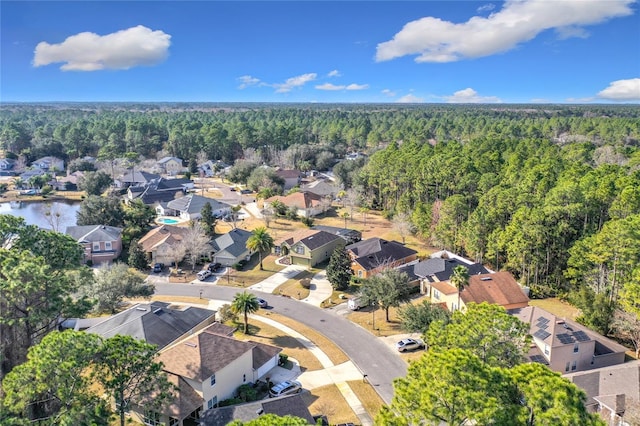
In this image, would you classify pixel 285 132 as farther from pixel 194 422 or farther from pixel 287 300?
pixel 194 422

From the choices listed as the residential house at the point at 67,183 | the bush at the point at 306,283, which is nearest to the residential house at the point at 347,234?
the bush at the point at 306,283

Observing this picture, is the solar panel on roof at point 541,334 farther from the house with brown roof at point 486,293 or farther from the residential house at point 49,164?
the residential house at point 49,164

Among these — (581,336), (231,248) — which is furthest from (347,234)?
(581,336)

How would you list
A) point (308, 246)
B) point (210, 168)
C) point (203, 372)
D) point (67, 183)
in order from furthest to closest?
point (210, 168) < point (67, 183) < point (308, 246) < point (203, 372)

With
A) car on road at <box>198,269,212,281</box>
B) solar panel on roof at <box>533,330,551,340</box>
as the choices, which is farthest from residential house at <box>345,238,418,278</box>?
solar panel on roof at <box>533,330,551,340</box>

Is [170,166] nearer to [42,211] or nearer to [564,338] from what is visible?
[42,211]

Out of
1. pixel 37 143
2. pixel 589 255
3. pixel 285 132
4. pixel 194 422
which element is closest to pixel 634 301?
pixel 589 255
